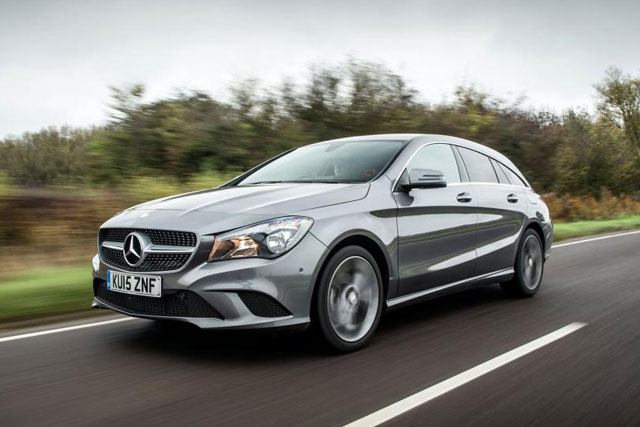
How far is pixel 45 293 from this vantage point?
666 cm

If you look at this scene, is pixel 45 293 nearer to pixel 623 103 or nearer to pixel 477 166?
pixel 477 166

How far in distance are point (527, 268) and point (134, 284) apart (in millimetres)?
4066

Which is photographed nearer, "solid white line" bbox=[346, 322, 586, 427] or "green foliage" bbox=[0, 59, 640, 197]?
"solid white line" bbox=[346, 322, 586, 427]

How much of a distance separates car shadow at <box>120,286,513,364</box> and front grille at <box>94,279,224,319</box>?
0.11 meters

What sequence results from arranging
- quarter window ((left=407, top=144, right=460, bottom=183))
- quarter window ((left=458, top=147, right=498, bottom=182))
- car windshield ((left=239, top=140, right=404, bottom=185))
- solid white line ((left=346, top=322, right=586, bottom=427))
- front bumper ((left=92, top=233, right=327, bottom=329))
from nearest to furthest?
solid white line ((left=346, top=322, right=586, bottom=427)) → front bumper ((left=92, top=233, right=327, bottom=329)) → car windshield ((left=239, top=140, right=404, bottom=185)) → quarter window ((left=407, top=144, right=460, bottom=183)) → quarter window ((left=458, top=147, right=498, bottom=182))

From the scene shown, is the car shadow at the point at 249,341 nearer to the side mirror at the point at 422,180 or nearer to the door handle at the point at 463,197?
the door handle at the point at 463,197

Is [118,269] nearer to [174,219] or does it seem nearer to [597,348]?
[174,219]

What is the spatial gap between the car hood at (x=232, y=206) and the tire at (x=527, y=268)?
2.49 meters

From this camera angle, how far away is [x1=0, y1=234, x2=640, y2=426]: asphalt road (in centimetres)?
346

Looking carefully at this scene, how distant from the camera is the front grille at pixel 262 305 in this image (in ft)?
13.7

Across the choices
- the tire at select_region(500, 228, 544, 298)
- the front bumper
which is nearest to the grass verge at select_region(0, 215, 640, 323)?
the front bumper

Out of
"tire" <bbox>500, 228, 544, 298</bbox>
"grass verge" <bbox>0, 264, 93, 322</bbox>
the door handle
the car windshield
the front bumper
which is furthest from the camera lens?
"tire" <bbox>500, 228, 544, 298</bbox>

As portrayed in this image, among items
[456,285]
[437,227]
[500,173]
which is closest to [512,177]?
[500,173]

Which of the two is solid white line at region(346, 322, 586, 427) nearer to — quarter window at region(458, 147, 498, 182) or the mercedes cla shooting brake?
the mercedes cla shooting brake
